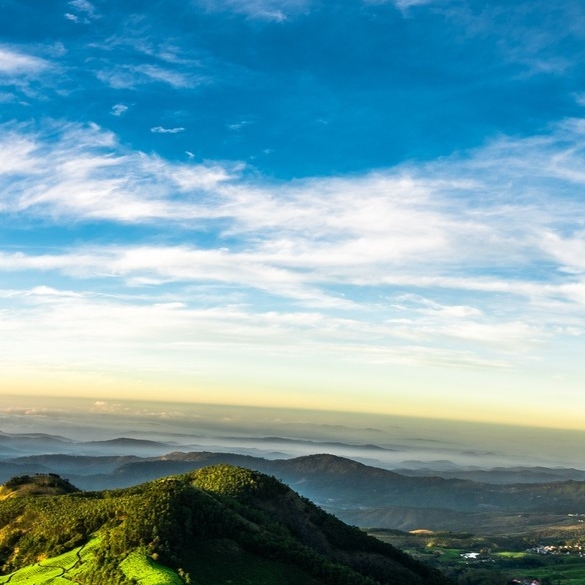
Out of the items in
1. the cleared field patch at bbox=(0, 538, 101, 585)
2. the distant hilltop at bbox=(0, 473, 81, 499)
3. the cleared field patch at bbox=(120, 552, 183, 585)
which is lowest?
the distant hilltop at bbox=(0, 473, 81, 499)

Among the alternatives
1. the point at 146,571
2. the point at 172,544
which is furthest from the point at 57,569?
the point at 146,571

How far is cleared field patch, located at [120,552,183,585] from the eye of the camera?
5621cm

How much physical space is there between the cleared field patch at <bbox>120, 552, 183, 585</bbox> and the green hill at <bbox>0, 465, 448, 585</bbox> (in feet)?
0.31

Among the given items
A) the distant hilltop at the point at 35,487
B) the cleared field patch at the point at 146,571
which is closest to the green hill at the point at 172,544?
the cleared field patch at the point at 146,571

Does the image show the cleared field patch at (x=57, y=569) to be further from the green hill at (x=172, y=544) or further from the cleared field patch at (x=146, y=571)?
the cleared field patch at (x=146, y=571)

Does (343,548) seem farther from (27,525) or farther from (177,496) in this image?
(27,525)

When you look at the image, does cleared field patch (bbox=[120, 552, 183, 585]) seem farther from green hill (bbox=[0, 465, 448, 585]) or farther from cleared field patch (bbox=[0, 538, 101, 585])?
cleared field patch (bbox=[0, 538, 101, 585])

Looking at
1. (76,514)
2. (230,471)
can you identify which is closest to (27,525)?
(76,514)

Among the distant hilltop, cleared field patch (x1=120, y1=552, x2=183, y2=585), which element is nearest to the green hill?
cleared field patch (x1=120, y1=552, x2=183, y2=585)

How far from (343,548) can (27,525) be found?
49858 millimetres

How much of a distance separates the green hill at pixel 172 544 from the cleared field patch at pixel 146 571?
0.31 feet

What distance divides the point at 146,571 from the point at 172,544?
8.46 metres

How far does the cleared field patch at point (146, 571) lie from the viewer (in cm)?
5621

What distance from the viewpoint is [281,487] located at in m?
113
